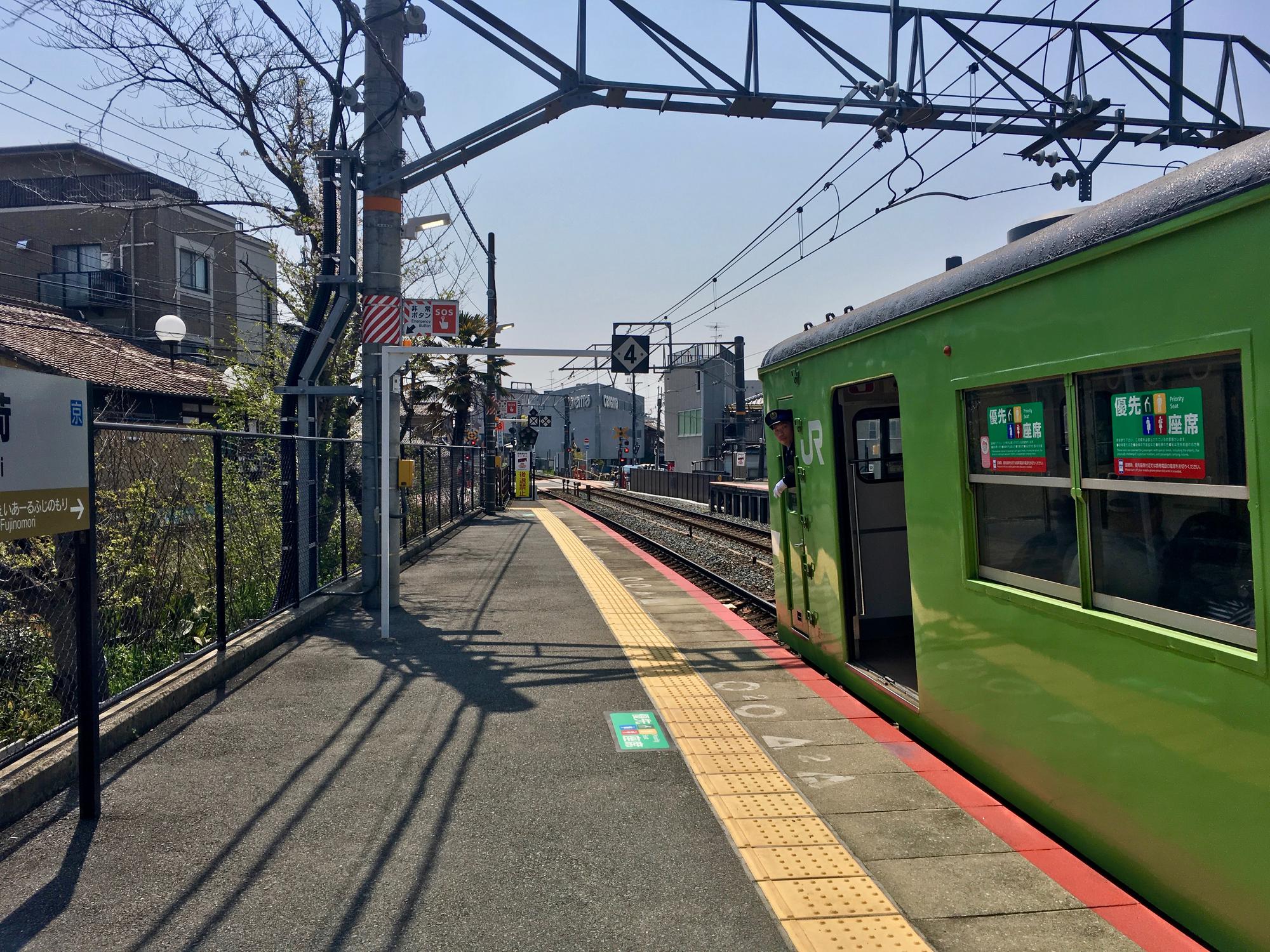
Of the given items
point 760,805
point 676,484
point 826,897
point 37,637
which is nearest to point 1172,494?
point 826,897

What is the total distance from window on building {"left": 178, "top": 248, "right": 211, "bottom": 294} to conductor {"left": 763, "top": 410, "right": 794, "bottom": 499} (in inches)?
862

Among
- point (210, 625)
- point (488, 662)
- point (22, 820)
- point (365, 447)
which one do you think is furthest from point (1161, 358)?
point (365, 447)

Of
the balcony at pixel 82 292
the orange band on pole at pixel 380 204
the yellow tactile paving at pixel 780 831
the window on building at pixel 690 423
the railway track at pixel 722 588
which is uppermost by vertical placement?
the balcony at pixel 82 292

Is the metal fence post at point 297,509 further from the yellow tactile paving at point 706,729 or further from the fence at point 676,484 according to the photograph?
the fence at point 676,484

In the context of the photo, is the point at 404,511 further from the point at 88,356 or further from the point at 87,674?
the point at 88,356

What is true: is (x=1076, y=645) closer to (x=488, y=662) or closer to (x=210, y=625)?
(x=488, y=662)

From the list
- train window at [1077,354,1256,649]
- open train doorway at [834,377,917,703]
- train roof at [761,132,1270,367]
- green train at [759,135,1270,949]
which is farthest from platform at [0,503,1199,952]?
train roof at [761,132,1270,367]

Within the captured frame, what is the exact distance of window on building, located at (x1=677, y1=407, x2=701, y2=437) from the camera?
181 feet

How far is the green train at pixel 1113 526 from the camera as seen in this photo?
2645 millimetres

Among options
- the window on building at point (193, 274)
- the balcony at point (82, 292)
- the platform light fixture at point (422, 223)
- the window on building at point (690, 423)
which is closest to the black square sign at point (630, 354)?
the platform light fixture at point (422, 223)

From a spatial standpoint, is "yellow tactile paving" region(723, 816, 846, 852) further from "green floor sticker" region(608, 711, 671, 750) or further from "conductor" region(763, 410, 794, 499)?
"conductor" region(763, 410, 794, 499)

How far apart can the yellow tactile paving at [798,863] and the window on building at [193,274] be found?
24.7 m

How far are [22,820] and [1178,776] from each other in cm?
449

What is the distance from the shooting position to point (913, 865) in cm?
361
